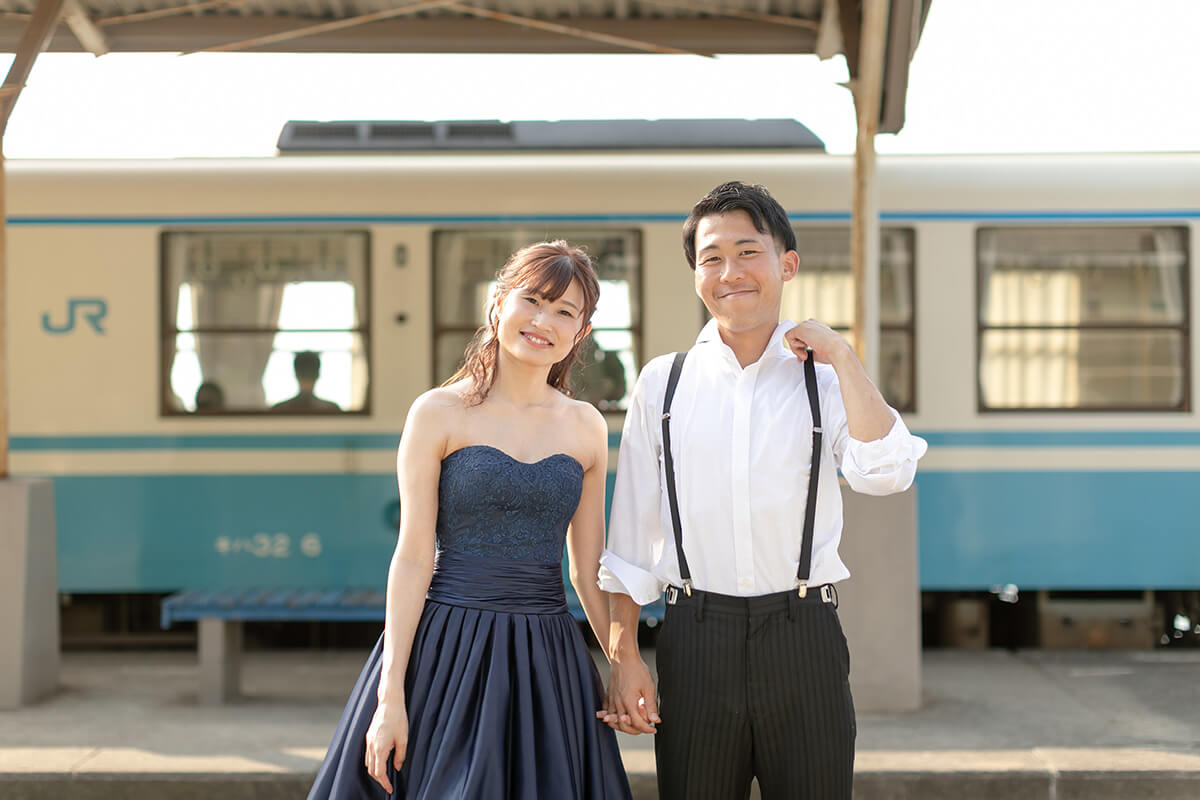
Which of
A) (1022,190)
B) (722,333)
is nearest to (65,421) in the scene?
(722,333)

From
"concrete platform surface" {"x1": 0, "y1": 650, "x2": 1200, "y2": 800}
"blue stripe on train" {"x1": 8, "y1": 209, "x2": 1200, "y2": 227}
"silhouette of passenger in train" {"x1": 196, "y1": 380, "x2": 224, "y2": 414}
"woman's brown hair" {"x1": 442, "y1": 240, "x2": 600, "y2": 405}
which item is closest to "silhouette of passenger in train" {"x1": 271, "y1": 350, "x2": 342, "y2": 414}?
"silhouette of passenger in train" {"x1": 196, "y1": 380, "x2": 224, "y2": 414}

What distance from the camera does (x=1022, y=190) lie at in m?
6.61

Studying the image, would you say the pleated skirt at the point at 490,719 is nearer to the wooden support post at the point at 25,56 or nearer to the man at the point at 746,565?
the man at the point at 746,565

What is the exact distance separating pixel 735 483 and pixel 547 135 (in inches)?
191

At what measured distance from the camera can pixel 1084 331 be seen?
259 inches

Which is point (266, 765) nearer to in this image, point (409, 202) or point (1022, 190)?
point (409, 202)

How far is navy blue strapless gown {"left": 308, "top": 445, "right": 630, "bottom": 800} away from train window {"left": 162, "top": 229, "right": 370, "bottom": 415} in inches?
168

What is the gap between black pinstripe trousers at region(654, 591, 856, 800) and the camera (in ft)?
7.59

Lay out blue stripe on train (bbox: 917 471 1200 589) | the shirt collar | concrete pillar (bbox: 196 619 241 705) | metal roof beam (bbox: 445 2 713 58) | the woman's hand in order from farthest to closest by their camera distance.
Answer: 1. blue stripe on train (bbox: 917 471 1200 589)
2. metal roof beam (bbox: 445 2 713 58)
3. concrete pillar (bbox: 196 619 241 705)
4. the shirt collar
5. the woman's hand

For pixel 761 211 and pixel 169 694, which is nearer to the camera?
pixel 761 211

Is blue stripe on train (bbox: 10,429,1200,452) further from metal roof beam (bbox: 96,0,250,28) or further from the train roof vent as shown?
metal roof beam (bbox: 96,0,250,28)

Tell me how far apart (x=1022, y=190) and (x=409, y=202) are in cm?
370

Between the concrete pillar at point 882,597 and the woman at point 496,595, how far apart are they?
9.42ft

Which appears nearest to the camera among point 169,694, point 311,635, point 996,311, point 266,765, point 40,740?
point 266,765
